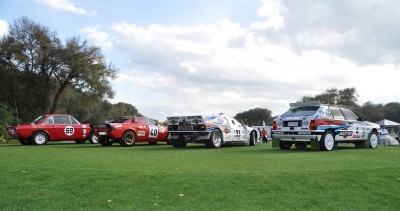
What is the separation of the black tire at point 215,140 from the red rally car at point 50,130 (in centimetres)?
741

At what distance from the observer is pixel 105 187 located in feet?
22.4

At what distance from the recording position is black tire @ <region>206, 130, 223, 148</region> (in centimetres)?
1611

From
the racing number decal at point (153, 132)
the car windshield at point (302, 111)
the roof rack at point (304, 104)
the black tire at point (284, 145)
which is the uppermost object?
the roof rack at point (304, 104)

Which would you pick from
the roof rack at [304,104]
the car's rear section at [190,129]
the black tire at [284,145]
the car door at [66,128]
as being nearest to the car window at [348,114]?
the roof rack at [304,104]

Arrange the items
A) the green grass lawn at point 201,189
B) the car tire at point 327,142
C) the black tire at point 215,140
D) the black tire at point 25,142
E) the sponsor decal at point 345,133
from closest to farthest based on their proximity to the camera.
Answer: the green grass lawn at point 201,189 → the car tire at point 327,142 → the sponsor decal at point 345,133 → the black tire at point 215,140 → the black tire at point 25,142

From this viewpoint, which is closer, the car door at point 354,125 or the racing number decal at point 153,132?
the car door at point 354,125

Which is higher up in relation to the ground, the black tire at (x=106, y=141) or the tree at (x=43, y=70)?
the tree at (x=43, y=70)

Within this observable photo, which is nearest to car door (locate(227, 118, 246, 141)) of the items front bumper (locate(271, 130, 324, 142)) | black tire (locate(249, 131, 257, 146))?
black tire (locate(249, 131, 257, 146))

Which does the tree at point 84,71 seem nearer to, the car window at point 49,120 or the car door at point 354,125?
the car window at point 49,120

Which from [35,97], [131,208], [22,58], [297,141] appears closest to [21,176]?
[131,208]

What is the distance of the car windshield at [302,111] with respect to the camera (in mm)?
13970

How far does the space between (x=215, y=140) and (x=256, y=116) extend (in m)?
81.6

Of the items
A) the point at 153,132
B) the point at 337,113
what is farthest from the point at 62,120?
the point at 337,113

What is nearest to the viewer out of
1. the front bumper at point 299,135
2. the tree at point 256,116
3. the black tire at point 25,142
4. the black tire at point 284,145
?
the front bumper at point 299,135
